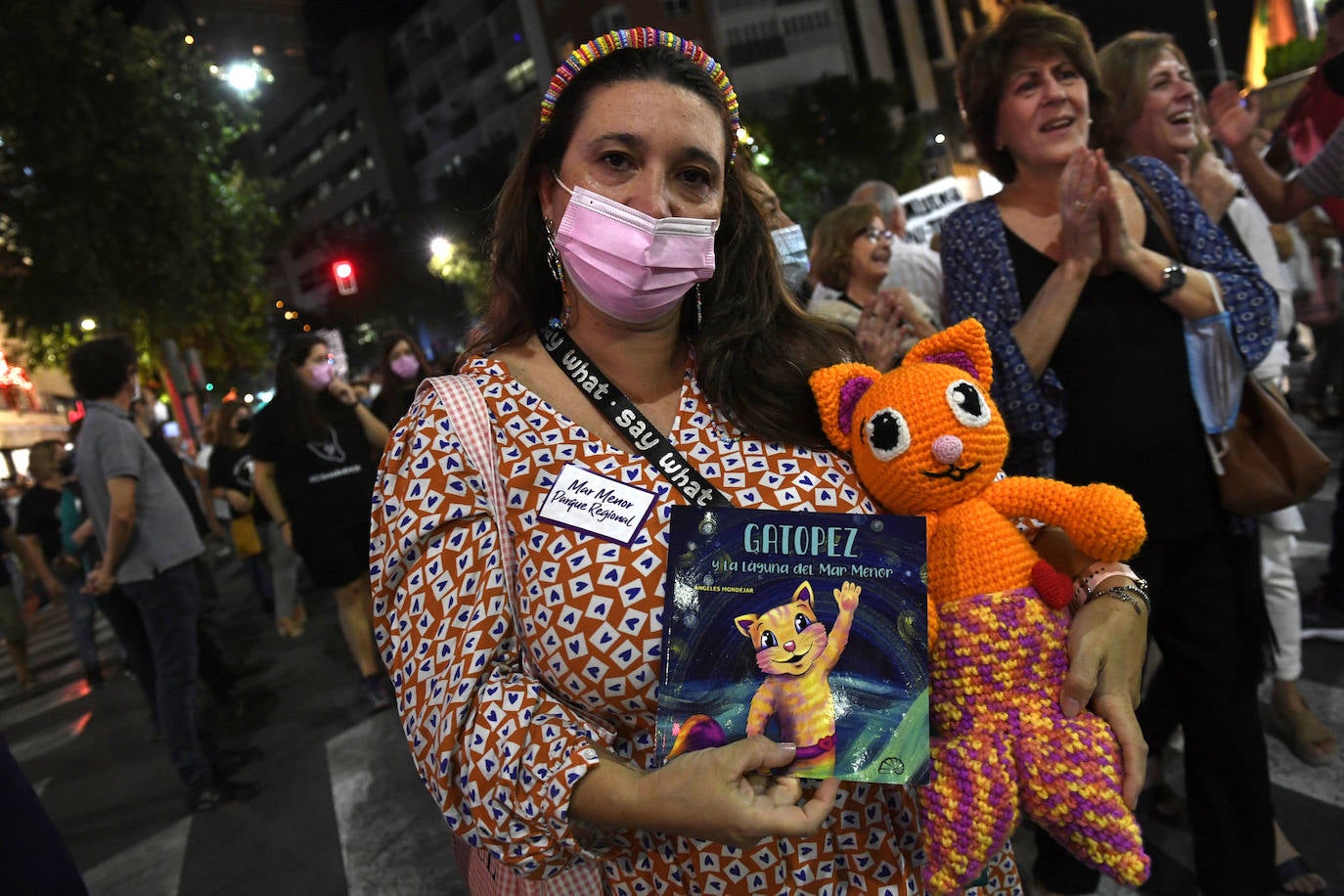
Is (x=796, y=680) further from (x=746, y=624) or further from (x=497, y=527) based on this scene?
(x=497, y=527)

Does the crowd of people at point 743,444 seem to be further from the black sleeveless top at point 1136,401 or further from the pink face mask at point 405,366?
the pink face mask at point 405,366

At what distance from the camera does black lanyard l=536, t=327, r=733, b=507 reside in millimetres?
1323

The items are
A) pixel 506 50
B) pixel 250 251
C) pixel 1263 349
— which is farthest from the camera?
pixel 506 50

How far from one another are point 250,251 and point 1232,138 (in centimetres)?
1979

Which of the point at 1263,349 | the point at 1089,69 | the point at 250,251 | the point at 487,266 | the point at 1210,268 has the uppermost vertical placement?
the point at 250,251

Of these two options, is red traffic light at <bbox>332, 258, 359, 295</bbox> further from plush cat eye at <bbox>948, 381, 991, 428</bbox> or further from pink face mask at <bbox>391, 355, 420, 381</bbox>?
plush cat eye at <bbox>948, 381, 991, 428</bbox>

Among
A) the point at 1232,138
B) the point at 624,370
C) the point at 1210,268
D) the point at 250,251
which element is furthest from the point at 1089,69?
the point at 250,251

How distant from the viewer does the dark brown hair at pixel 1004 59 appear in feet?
6.90

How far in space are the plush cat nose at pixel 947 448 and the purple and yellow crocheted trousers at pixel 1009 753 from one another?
0.73 feet

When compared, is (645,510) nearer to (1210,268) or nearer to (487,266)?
(487,266)

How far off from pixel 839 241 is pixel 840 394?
273cm

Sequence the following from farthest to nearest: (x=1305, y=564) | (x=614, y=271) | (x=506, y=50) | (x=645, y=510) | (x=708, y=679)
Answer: (x=506, y=50), (x=1305, y=564), (x=614, y=271), (x=645, y=510), (x=708, y=679)

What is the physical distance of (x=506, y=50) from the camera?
56906 millimetres

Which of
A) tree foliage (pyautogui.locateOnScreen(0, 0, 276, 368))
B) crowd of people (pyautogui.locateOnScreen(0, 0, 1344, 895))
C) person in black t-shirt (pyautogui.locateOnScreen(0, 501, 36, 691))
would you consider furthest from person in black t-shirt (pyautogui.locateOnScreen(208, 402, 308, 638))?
tree foliage (pyautogui.locateOnScreen(0, 0, 276, 368))
